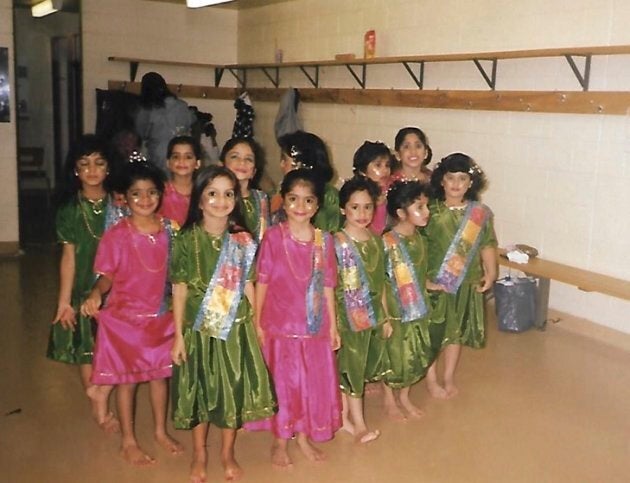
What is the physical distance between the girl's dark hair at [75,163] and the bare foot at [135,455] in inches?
38.3

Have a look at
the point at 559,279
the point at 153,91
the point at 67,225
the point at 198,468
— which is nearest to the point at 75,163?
the point at 67,225

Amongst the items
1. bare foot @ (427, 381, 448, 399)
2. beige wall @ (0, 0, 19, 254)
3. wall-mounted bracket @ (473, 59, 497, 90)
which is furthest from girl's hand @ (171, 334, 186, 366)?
beige wall @ (0, 0, 19, 254)

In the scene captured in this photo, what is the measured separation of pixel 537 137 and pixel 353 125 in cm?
188

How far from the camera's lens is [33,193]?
7.29 metres

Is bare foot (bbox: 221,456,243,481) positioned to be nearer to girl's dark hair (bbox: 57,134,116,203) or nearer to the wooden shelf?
girl's dark hair (bbox: 57,134,116,203)

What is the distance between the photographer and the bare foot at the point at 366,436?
2.85m

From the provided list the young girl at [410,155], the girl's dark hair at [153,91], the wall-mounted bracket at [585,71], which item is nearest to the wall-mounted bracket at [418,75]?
the wall-mounted bracket at [585,71]

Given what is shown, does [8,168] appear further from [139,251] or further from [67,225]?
[139,251]

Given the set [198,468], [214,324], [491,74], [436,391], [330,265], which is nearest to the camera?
[214,324]

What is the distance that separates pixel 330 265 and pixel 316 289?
0.33 ft

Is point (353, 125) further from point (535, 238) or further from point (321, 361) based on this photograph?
point (321, 361)

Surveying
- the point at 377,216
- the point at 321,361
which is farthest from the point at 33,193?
the point at 321,361

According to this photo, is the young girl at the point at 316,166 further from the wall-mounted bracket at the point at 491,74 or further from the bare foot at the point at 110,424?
the wall-mounted bracket at the point at 491,74

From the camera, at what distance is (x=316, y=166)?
3.29 metres
